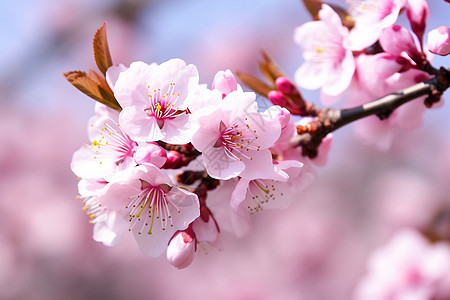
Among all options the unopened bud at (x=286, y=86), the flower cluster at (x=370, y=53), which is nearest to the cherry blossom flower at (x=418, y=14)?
the flower cluster at (x=370, y=53)

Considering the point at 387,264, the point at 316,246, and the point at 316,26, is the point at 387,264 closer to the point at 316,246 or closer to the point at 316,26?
the point at 316,26

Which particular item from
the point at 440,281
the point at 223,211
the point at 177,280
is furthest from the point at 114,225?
the point at 177,280

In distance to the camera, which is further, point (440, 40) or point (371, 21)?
point (371, 21)

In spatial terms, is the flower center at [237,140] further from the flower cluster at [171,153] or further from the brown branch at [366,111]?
the brown branch at [366,111]

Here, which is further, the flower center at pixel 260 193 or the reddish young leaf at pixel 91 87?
the flower center at pixel 260 193

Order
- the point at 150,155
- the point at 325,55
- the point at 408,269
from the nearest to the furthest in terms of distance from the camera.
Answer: the point at 150,155, the point at 325,55, the point at 408,269

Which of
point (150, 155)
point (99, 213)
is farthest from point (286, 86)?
point (99, 213)

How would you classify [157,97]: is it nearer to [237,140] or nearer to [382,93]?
[237,140]
